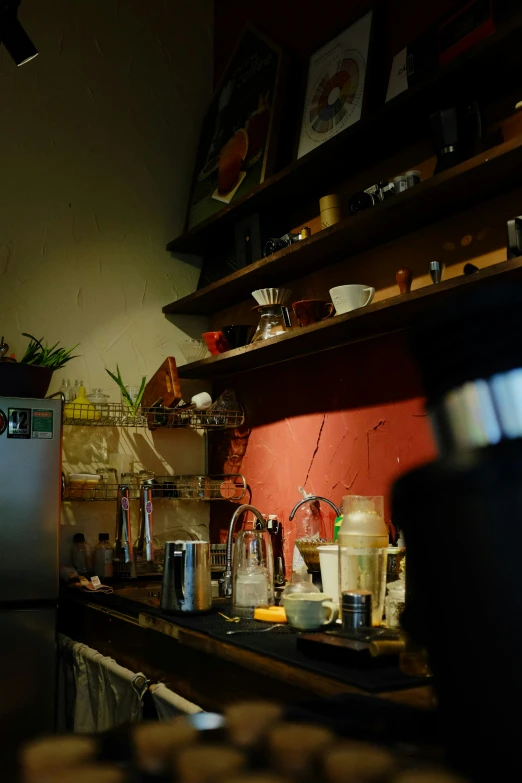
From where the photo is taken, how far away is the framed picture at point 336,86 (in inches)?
104

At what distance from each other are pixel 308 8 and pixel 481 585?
314 centimetres

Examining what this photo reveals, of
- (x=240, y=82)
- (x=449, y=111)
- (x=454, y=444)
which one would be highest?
(x=240, y=82)

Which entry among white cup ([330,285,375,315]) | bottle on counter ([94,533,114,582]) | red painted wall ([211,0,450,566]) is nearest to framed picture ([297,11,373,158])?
red painted wall ([211,0,450,566])

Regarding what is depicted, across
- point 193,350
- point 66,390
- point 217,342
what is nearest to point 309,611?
point 217,342

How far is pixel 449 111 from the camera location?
2123 mm

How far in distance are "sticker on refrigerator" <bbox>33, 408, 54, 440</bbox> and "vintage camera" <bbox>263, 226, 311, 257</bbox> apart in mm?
1043

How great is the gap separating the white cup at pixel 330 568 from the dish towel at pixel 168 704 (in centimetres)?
51

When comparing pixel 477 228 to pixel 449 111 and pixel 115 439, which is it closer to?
pixel 449 111

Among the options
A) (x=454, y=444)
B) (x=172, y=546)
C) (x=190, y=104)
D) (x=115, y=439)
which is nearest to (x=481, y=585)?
(x=454, y=444)

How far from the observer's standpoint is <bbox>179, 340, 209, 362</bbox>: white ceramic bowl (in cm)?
345

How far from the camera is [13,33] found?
2.55m

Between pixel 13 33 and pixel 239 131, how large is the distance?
1.13 metres

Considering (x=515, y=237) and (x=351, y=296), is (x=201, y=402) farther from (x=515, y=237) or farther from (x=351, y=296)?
(x=515, y=237)

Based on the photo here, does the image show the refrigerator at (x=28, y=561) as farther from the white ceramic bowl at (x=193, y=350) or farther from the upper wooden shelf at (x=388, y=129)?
the upper wooden shelf at (x=388, y=129)
